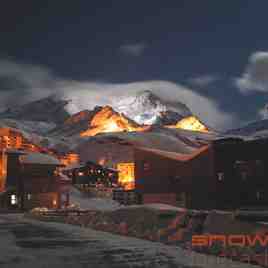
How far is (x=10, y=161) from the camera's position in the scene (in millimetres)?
70750

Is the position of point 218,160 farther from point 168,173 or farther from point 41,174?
point 41,174

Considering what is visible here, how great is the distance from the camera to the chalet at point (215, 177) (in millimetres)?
48688

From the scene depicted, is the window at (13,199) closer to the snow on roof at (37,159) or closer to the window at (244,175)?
the snow on roof at (37,159)

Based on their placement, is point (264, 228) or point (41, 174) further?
point (41, 174)

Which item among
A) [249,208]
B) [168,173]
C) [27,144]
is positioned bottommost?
[249,208]

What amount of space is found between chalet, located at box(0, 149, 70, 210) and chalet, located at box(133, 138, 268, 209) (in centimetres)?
2042

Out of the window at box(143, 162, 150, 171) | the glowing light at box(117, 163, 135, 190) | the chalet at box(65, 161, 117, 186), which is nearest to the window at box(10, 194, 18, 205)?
the chalet at box(65, 161, 117, 186)

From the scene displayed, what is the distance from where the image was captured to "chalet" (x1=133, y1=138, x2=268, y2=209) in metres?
48.7

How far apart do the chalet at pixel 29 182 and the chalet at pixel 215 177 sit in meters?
20.4

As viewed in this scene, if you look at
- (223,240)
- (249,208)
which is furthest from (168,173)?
(223,240)

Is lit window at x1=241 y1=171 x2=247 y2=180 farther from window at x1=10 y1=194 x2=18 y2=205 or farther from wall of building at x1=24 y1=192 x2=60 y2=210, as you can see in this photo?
window at x1=10 y1=194 x2=18 y2=205

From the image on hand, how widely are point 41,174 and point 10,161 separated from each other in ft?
19.3

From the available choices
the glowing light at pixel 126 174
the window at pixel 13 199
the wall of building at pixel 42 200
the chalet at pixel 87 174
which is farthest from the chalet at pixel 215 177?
the glowing light at pixel 126 174

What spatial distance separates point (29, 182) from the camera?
68250 millimetres
